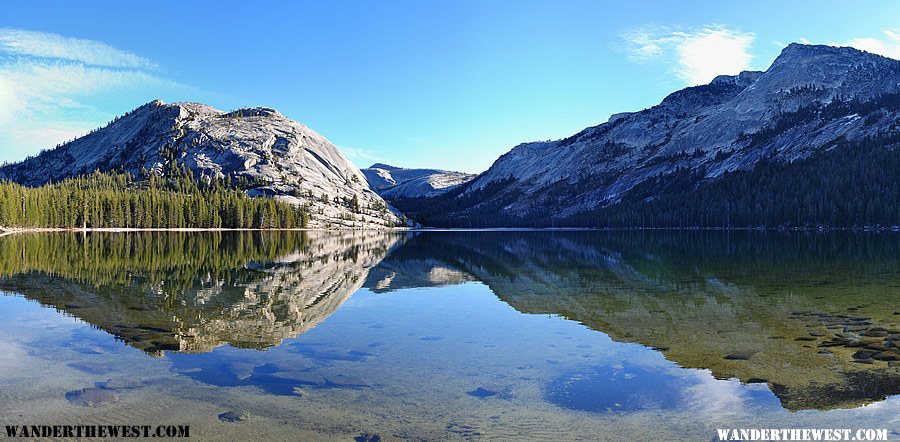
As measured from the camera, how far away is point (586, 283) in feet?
150

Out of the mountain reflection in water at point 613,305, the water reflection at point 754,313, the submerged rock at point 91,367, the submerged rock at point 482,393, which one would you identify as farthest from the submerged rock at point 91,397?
the water reflection at point 754,313

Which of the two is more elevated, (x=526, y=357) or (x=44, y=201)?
(x=44, y=201)

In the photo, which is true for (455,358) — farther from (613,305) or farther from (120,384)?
(613,305)

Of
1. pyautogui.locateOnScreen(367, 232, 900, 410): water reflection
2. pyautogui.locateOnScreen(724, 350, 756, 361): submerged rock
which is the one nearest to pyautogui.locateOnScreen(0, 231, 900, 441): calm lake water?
pyautogui.locateOnScreen(724, 350, 756, 361): submerged rock

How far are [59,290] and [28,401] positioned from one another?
1125 inches

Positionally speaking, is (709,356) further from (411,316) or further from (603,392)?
(411,316)

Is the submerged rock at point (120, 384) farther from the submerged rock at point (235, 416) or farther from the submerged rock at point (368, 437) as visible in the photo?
the submerged rock at point (368, 437)

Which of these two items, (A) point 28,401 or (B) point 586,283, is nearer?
(A) point 28,401

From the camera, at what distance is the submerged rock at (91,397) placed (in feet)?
51.0

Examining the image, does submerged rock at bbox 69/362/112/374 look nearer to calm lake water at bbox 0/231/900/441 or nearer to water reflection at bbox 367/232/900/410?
calm lake water at bbox 0/231/900/441

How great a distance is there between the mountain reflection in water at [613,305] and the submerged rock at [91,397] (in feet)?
9.27

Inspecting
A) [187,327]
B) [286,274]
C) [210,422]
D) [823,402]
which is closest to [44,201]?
[286,274]

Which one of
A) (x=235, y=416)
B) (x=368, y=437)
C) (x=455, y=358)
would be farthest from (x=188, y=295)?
(x=368, y=437)

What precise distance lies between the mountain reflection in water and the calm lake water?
176mm
